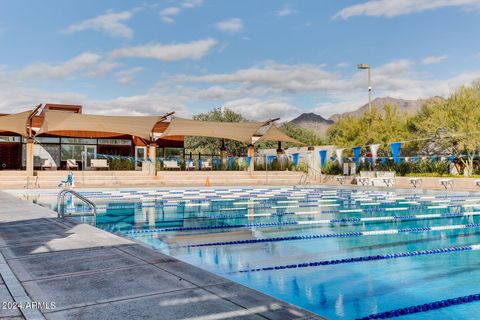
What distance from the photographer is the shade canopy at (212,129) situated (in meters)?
27.0

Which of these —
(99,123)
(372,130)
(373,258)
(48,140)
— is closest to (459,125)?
(372,130)

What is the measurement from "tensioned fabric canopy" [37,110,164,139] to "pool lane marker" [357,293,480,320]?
22.2 m

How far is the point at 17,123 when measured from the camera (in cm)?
2316

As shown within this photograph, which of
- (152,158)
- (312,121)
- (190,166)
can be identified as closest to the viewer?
(152,158)

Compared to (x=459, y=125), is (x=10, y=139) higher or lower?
higher

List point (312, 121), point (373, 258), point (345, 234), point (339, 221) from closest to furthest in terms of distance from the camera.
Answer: point (373, 258)
point (345, 234)
point (339, 221)
point (312, 121)

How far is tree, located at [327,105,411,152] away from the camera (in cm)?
2719

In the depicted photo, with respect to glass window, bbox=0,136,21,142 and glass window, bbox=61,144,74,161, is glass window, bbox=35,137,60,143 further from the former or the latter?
glass window, bbox=0,136,21,142

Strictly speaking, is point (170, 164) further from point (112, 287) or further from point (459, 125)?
point (112, 287)

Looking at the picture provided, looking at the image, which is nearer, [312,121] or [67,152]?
[67,152]

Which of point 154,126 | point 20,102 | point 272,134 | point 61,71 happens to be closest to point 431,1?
point 272,134

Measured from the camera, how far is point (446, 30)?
31938mm


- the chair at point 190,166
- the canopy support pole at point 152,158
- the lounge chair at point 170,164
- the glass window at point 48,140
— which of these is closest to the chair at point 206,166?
the chair at point 190,166

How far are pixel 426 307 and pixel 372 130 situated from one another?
24.7 metres
